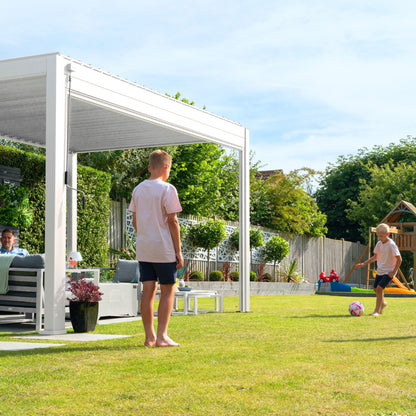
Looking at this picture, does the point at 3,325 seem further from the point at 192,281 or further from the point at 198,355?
the point at 192,281

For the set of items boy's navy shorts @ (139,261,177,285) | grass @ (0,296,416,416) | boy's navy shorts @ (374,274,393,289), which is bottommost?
grass @ (0,296,416,416)

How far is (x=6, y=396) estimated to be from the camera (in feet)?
11.4

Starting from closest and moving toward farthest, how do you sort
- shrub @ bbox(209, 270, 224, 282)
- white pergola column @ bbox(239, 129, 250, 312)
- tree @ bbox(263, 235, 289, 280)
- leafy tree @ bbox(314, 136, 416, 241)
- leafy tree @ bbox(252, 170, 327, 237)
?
white pergola column @ bbox(239, 129, 250, 312)
shrub @ bbox(209, 270, 224, 282)
tree @ bbox(263, 235, 289, 280)
leafy tree @ bbox(252, 170, 327, 237)
leafy tree @ bbox(314, 136, 416, 241)

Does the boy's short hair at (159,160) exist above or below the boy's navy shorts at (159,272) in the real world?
above

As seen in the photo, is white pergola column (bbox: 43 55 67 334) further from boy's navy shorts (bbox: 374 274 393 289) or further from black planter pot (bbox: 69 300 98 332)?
boy's navy shorts (bbox: 374 274 393 289)

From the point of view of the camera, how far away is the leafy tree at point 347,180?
119 ft

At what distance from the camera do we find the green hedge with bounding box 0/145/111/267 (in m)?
12.6

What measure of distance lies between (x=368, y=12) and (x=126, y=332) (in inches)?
285

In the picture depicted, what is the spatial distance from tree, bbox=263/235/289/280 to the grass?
1549cm

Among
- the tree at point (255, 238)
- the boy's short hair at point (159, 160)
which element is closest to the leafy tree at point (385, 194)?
the tree at point (255, 238)

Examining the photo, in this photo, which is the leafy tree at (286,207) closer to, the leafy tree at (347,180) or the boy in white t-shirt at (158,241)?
the leafy tree at (347,180)

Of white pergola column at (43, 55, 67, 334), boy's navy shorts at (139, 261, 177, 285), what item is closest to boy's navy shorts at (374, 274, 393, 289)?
white pergola column at (43, 55, 67, 334)

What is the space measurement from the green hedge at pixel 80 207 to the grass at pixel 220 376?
709 centimetres

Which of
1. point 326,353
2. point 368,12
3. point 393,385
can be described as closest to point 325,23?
point 368,12
